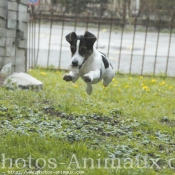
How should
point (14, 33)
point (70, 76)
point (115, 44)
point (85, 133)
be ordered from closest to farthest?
1. point (70, 76)
2. point (85, 133)
3. point (14, 33)
4. point (115, 44)

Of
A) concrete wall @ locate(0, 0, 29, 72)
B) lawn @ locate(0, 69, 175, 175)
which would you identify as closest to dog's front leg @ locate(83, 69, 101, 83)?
lawn @ locate(0, 69, 175, 175)

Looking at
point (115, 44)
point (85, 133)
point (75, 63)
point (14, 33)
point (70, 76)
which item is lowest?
point (115, 44)

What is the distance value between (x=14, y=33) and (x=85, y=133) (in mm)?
5300

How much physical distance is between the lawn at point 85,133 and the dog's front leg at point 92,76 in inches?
31.7

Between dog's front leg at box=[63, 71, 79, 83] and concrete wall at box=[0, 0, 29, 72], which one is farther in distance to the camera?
concrete wall at box=[0, 0, 29, 72]

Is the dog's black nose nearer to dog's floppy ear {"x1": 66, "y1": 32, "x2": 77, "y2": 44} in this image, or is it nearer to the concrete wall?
dog's floppy ear {"x1": 66, "y1": 32, "x2": 77, "y2": 44}

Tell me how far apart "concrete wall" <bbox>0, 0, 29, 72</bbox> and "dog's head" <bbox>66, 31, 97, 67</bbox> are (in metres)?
5.27

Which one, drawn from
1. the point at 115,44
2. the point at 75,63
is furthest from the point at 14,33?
the point at 115,44

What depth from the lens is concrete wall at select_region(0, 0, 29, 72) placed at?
9.73 metres

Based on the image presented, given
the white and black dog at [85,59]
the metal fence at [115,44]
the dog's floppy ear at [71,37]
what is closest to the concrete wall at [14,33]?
the metal fence at [115,44]

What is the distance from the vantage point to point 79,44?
15.3ft

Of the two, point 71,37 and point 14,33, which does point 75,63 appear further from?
point 14,33

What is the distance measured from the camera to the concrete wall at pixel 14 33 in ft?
31.9

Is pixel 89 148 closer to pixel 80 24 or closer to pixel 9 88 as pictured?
pixel 9 88
